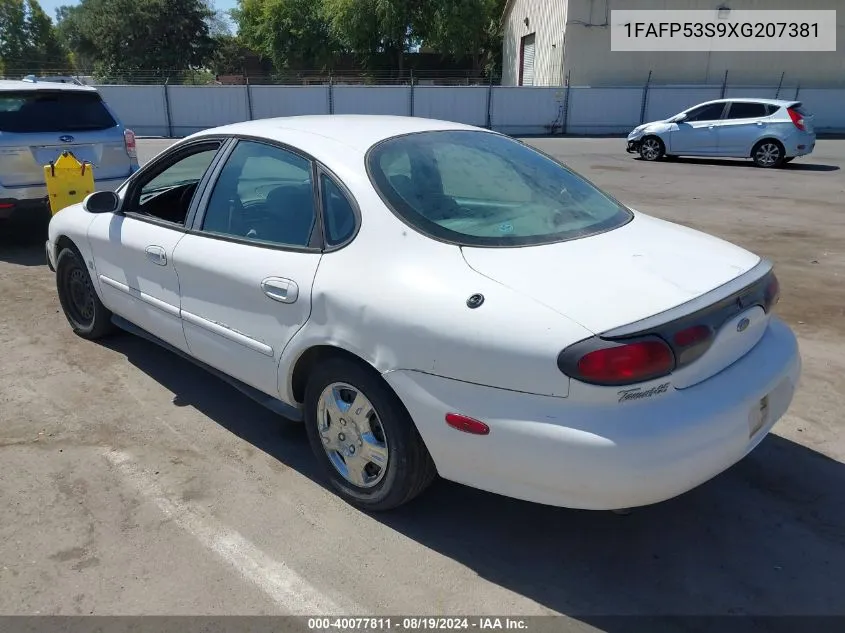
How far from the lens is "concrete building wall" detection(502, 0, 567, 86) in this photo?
29125 mm

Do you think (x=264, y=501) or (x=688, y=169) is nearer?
(x=264, y=501)

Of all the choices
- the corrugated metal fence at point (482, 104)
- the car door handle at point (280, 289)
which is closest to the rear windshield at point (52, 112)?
the car door handle at point (280, 289)

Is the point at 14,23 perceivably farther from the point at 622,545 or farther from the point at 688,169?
the point at 622,545

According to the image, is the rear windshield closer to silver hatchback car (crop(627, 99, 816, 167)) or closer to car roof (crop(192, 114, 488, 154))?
car roof (crop(192, 114, 488, 154))

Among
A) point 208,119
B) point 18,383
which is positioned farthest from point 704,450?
point 208,119

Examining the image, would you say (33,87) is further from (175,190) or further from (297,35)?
(297,35)

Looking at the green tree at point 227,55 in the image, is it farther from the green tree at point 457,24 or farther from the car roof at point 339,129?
the car roof at point 339,129

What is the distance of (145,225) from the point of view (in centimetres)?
416

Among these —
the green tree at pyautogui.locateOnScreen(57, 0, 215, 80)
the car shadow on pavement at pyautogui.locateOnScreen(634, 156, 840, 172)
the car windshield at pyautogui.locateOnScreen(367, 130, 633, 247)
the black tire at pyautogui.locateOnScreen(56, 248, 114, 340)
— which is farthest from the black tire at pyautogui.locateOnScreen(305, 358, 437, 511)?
the green tree at pyautogui.locateOnScreen(57, 0, 215, 80)

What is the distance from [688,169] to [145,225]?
14620mm

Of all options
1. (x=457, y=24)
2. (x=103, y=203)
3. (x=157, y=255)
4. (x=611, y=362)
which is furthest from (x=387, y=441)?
(x=457, y=24)

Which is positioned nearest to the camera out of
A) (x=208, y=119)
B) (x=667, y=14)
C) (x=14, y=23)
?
(x=208, y=119)

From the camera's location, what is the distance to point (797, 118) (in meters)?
15.9

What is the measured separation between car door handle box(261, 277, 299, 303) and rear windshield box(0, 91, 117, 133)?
573 centimetres
